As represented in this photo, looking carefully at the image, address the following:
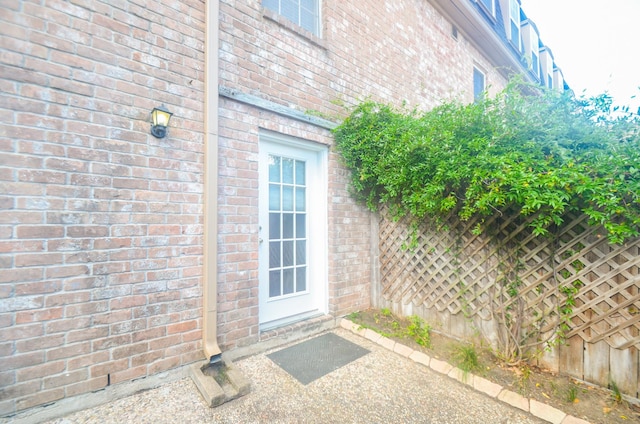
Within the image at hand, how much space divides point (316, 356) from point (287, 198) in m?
1.74

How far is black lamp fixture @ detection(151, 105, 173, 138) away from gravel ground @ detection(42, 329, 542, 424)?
6.76 feet

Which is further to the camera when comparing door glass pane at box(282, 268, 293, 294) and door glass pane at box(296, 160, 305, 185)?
door glass pane at box(296, 160, 305, 185)

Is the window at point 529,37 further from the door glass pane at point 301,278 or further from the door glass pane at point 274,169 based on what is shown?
the door glass pane at point 301,278

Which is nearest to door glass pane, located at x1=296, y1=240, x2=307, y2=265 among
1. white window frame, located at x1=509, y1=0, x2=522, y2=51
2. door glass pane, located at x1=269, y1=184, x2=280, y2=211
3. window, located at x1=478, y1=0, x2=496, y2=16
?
door glass pane, located at x1=269, y1=184, x2=280, y2=211

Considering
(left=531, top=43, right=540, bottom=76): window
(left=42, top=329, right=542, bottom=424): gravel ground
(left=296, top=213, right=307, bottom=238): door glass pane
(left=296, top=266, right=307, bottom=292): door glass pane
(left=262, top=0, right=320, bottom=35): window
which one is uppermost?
(left=531, top=43, right=540, bottom=76): window

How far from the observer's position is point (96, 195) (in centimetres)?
210

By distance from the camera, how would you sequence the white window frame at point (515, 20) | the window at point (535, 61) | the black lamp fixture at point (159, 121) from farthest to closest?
the window at point (535, 61) < the white window frame at point (515, 20) < the black lamp fixture at point (159, 121)

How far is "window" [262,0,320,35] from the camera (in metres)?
3.44

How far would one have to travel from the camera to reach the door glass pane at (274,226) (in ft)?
10.6

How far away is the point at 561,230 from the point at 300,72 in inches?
121

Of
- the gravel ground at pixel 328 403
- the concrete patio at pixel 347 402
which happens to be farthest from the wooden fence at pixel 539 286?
the gravel ground at pixel 328 403

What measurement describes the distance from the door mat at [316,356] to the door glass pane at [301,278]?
61 cm

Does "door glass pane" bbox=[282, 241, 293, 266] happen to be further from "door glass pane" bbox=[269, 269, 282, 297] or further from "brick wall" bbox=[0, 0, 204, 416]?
"brick wall" bbox=[0, 0, 204, 416]

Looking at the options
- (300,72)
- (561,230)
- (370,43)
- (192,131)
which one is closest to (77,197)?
(192,131)
